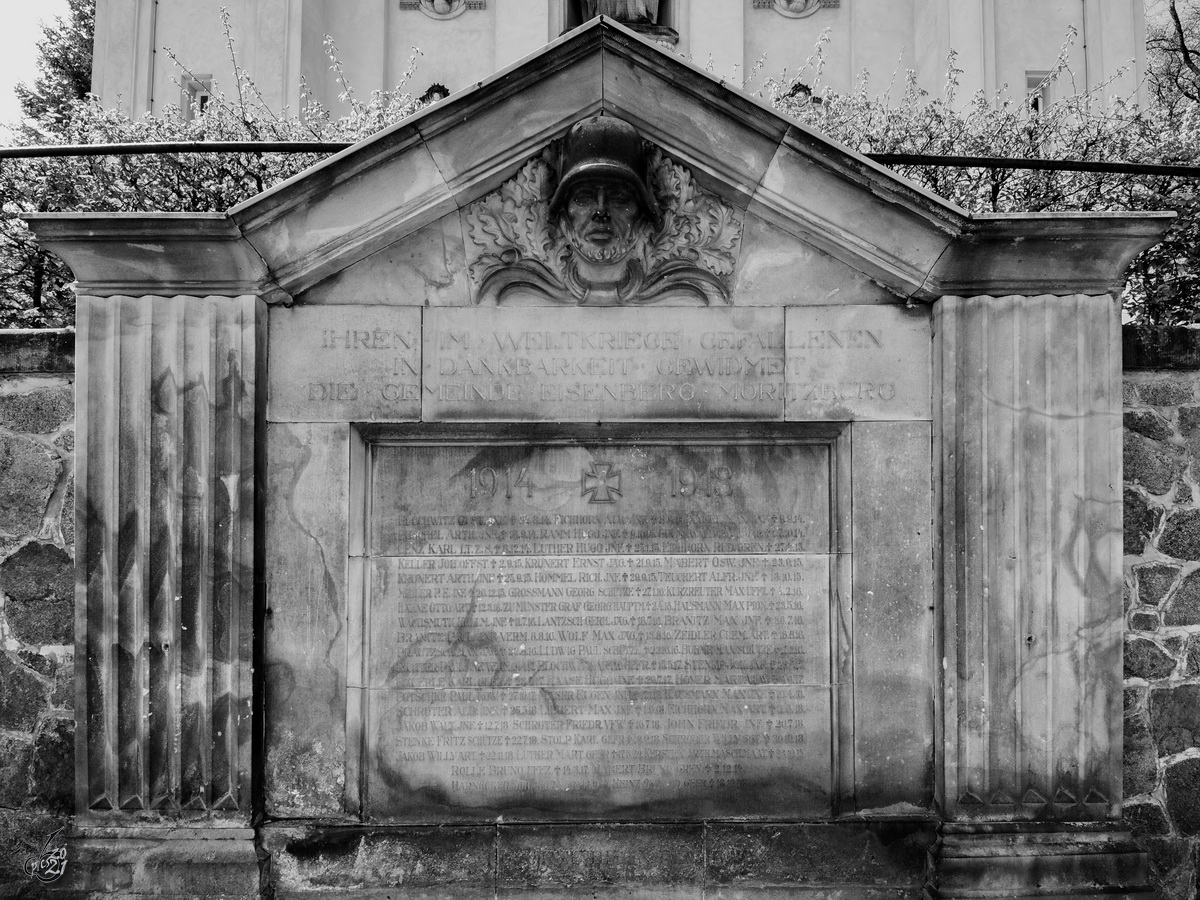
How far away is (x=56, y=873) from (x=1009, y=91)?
13.7 metres

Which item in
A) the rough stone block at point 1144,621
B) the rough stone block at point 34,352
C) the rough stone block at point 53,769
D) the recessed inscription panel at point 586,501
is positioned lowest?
the rough stone block at point 53,769

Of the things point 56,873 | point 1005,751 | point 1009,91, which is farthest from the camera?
point 1009,91

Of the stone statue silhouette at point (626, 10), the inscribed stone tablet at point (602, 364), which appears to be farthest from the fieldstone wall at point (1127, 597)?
the stone statue silhouette at point (626, 10)

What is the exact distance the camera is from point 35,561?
14.5 feet

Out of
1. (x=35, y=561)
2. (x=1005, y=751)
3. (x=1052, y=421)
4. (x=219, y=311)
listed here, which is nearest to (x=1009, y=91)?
(x=1052, y=421)

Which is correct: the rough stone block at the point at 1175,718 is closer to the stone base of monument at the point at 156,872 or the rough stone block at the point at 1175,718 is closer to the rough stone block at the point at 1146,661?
the rough stone block at the point at 1146,661

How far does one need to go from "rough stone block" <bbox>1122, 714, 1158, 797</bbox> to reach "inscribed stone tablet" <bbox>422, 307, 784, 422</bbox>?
243cm

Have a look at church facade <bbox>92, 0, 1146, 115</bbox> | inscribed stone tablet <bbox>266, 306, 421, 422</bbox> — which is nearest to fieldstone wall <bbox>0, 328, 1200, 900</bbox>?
inscribed stone tablet <bbox>266, 306, 421, 422</bbox>

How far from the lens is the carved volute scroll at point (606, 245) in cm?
412

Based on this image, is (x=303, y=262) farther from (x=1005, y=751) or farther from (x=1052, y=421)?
(x=1005, y=751)

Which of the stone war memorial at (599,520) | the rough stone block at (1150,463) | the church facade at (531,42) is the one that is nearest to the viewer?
the stone war memorial at (599,520)

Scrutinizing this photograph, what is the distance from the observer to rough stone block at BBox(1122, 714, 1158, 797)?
4.41 metres

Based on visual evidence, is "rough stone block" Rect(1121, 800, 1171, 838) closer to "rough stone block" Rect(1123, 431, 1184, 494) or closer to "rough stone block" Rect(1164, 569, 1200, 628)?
"rough stone block" Rect(1164, 569, 1200, 628)

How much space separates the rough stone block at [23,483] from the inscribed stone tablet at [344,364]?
137 cm
